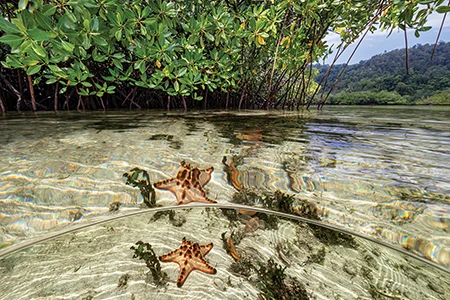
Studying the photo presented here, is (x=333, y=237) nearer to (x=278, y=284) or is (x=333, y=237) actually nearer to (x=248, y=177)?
(x=278, y=284)

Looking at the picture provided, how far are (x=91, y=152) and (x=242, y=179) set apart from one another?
1298mm

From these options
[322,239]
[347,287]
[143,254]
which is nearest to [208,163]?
[143,254]

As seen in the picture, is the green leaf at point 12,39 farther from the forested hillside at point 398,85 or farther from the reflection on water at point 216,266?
the forested hillside at point 398,85

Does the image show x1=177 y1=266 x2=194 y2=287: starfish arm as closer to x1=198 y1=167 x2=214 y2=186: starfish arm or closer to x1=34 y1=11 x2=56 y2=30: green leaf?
x1=198 y1=167 x2=214 y2=186: starfish arm

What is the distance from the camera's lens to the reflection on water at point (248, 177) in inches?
37.5

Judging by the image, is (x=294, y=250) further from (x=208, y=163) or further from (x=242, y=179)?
(x=208, y=163)

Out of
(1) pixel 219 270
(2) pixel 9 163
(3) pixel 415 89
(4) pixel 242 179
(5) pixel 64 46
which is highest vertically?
(3) pixel 415 89

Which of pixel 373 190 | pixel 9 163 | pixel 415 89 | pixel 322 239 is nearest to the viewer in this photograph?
pixel 322 239

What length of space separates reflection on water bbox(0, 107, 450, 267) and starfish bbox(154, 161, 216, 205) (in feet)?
0.18

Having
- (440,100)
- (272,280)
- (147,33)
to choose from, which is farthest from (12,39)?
(440,100)

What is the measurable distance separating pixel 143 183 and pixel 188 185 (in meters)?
0.32

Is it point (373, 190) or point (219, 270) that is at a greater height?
point (373, 190)

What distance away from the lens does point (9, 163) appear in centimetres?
130

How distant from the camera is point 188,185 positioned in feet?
4.27
